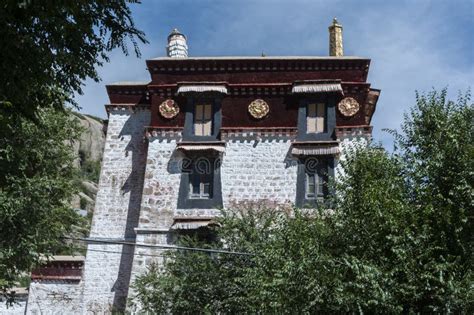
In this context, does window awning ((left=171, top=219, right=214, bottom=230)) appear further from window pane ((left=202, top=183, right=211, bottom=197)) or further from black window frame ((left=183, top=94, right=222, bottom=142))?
black window frame ((left=183, top=94, right=222, bottom=142))

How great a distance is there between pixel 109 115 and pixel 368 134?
10.2m

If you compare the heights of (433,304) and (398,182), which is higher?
(398,182)

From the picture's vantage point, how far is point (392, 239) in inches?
558

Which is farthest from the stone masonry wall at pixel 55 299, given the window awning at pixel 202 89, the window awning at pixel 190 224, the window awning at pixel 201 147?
the window awning at pixel 202 89

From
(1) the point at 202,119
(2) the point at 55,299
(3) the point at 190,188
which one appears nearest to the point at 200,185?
(3) the point at 190,188

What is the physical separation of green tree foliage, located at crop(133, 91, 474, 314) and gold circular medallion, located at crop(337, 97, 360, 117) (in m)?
8.29

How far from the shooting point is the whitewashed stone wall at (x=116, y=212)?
25172 millimetres

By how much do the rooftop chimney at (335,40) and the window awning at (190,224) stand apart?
928 centimetres

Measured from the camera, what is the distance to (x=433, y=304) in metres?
13.8

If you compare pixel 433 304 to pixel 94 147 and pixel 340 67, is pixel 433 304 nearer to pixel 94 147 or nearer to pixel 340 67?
A: pixel 340 67

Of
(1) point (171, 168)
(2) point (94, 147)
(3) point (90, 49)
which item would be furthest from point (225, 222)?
(2) point (94, 147)

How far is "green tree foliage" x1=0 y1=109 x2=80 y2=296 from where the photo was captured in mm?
19922

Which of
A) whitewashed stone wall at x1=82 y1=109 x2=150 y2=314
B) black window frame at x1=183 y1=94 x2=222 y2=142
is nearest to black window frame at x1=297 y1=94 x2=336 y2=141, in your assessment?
black window frame at x1=183 y1=94 x2=222 y2=142

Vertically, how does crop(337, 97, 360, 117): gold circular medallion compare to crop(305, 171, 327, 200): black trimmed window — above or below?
above
